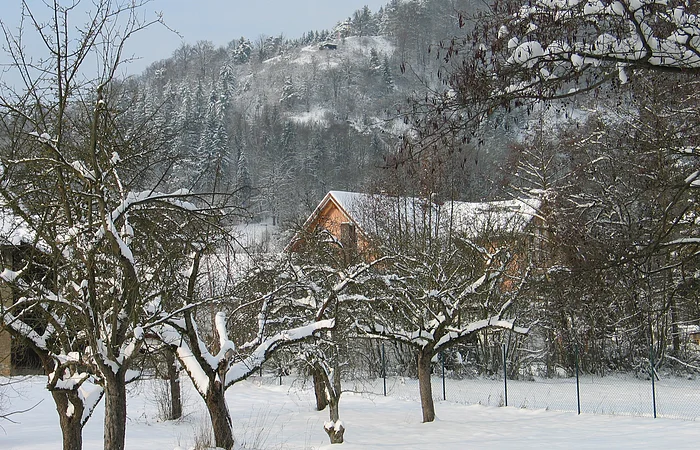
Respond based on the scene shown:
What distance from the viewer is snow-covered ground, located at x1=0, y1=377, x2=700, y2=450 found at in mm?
13422

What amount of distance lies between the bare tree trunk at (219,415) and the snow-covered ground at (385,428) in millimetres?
1152

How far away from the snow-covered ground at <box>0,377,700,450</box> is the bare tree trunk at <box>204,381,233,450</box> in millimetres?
1152

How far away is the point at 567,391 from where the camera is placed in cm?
2162

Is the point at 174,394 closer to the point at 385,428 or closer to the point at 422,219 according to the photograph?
the point at 385,428

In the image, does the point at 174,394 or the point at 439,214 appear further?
the point at 439,214

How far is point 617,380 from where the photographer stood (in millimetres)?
23766

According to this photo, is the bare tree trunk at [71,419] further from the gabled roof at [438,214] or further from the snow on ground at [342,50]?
the snow on ground at [342,50]

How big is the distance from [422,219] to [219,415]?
16.7 metres

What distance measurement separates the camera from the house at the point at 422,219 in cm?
2209

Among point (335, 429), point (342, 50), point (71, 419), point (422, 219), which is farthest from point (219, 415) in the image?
point (342, 50)

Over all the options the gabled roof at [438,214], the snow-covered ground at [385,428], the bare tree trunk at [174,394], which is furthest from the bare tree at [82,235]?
the gabled roof at [438,214]

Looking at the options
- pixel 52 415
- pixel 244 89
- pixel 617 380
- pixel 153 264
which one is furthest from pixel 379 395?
pixel 244 89

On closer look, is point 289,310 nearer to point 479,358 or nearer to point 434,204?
point 434,204

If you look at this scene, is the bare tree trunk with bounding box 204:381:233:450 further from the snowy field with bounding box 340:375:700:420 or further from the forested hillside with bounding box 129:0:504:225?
the snowy field with bounding box 340:375:700:420
